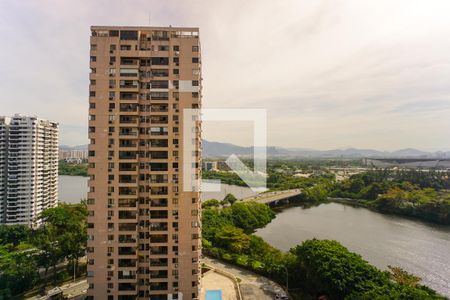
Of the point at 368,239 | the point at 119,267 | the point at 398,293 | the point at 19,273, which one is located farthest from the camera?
the point at 368,239

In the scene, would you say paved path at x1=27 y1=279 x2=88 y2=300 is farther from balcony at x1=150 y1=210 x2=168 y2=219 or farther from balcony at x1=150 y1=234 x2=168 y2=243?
balcony at x1=150 y1=210 x2=168 y2=219

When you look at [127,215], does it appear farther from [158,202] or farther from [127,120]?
[127,120]

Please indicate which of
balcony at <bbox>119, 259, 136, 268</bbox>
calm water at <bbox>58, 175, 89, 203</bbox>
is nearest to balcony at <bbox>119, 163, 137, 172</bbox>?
balcony at <bbox>119, 259, 136, 268</bbox>

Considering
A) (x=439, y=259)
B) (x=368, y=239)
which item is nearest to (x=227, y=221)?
(x=368, y=239)

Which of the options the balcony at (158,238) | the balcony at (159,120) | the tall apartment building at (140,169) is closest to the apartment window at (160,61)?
the tall apartment building at (140,169)

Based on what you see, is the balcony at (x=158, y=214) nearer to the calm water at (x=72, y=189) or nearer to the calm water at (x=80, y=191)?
the calm water at (x=72, y=189)

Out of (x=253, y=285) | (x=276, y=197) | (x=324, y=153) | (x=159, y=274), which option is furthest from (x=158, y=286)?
(x=324, y=153)

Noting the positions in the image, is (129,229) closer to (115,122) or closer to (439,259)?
(115,122)
